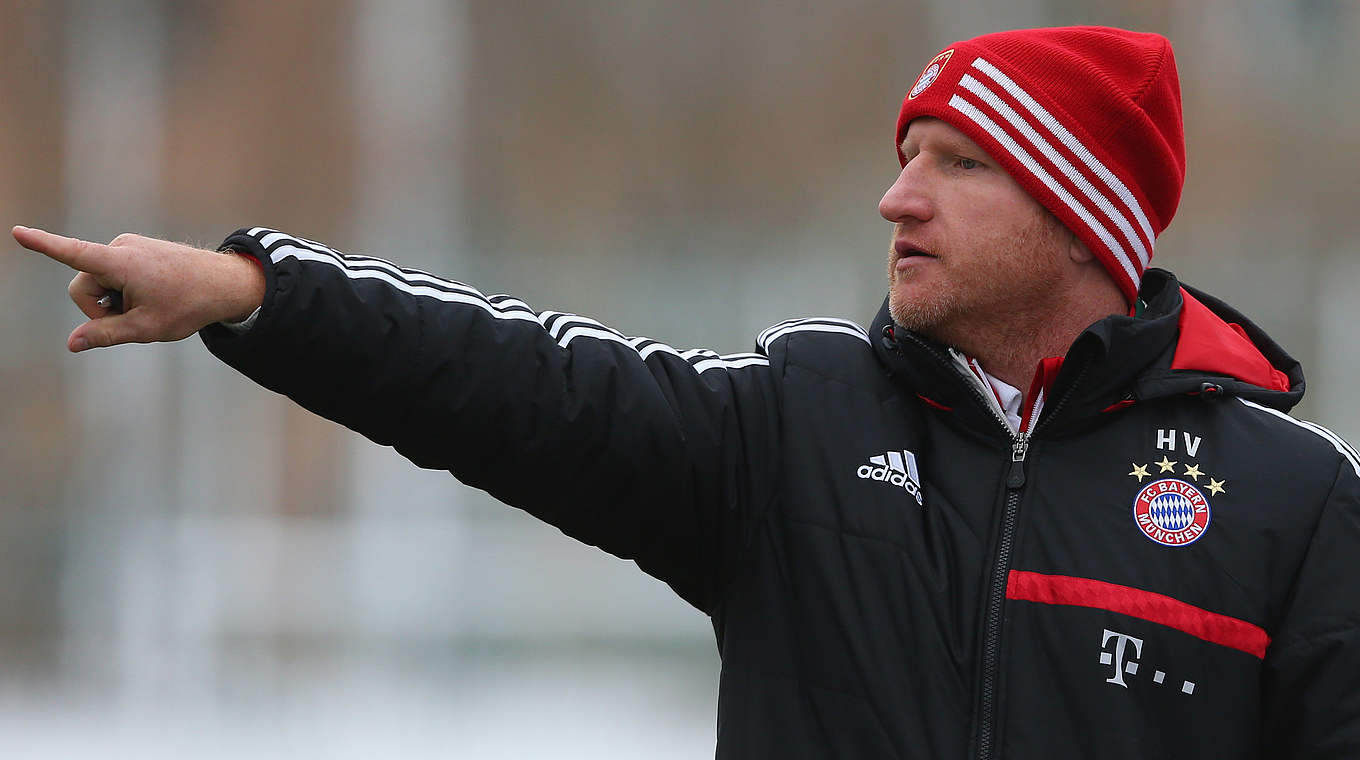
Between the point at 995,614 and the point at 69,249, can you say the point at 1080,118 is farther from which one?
the point at 69,249

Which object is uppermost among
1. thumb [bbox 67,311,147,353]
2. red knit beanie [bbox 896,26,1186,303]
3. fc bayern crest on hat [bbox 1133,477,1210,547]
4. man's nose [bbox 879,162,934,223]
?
red knit beanie [bbox 896,26,1186,303]

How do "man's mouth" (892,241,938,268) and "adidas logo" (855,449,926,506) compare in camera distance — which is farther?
"man's mouth" (892,241,938,268)

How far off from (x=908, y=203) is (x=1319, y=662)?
63 centimetres

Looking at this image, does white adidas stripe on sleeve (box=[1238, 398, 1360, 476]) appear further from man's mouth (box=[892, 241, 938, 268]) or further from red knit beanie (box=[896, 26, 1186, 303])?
man's mouth (box=[892, 241, 938, 268])

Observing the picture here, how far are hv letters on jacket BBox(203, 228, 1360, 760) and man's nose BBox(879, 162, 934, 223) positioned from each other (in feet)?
0.50

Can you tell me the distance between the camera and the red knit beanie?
1.57 m

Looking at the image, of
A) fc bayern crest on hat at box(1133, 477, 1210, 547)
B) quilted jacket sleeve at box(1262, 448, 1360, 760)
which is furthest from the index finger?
quilted jacket sleeve at box(1262, 448, 1360, 760)

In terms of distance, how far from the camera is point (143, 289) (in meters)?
1.13

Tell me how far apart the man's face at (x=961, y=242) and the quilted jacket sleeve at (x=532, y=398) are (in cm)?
19

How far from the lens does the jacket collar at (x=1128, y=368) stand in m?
1.43

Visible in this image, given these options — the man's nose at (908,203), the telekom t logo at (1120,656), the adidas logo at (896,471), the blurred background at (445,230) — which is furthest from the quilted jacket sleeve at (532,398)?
the blurred background at (445,230)

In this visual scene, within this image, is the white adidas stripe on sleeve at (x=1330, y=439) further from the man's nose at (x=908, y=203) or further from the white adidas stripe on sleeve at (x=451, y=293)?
the white adidas stripe on sleeve at (x=451, y=293)

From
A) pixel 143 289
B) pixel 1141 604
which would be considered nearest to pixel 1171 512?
pixel 1141 604

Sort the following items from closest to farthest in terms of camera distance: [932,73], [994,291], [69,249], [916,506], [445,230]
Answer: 1. [69,249]
2. [916,506]
3. [994,291]
4. [932,73]
5. [445,230]
